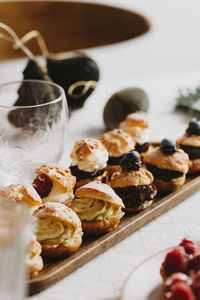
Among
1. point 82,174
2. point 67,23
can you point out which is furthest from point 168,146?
point 67,23

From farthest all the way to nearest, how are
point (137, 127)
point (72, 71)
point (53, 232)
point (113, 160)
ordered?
point (72, 71)
point (137, 127)
point (113, 160)
point (53, 232)

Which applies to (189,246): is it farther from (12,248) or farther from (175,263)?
(12,248)

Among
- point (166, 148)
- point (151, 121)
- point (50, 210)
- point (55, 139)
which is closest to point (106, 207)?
point (50, 210)

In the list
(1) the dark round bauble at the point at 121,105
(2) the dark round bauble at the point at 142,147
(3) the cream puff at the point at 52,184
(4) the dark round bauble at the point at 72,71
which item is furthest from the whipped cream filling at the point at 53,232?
(4) the dark round bauble at the point at 72,71

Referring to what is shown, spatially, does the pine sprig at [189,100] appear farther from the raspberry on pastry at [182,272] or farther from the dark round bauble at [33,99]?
the raspberry on pastry at [182,272]

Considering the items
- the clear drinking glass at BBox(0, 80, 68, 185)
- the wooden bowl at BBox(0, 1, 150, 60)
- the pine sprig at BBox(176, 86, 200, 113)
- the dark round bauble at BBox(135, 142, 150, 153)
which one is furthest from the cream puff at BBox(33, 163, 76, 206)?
the wooden bowl at BBox(0, 1, 150, 60)

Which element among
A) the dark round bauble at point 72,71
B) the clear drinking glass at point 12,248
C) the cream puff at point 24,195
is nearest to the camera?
the clear drinking glass at point 12,248
